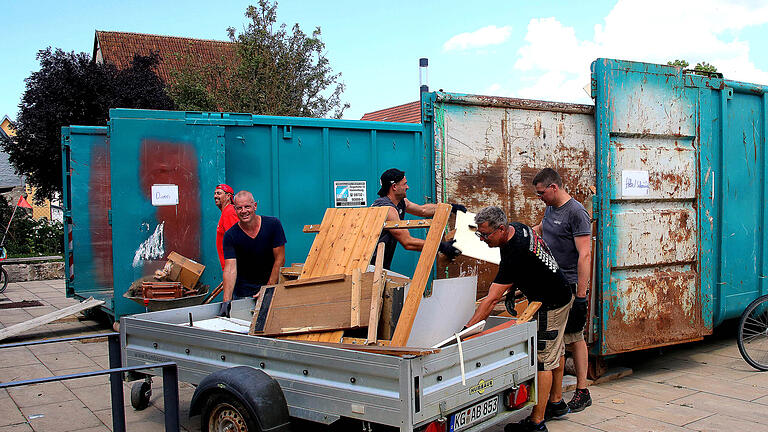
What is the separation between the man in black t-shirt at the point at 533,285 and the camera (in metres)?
4.36

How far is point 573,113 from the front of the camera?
6.75 meters

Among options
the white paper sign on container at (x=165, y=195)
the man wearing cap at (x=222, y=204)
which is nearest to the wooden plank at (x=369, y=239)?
the man wearing cap at (x=222, y=204)

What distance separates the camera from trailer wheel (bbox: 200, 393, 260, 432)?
352 centimetres

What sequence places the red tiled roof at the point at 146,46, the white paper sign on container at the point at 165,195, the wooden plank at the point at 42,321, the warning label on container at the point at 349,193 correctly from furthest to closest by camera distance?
the red tiled roof at the point at 146,46 → the wooden plank at the point at 42,321 → the warning label on container at the point at 349,193 → the white paper sign on container at the point at 165,195

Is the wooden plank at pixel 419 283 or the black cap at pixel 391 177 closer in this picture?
the wooden plank at pixel 419 283

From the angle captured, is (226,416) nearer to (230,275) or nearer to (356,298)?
(356,298)

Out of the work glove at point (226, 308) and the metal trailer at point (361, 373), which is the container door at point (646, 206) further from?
the work glove at point (226, 308)

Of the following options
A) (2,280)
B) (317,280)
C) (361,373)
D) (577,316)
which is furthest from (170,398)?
(2,280)

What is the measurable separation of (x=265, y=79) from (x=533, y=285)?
48.5 feet

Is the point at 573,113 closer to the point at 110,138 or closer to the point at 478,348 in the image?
the point at 478,348

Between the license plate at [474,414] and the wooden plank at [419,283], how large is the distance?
0.53m

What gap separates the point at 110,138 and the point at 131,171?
401mm

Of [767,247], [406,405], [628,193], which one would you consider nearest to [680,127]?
[628,193]

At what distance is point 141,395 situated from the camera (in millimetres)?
5289
